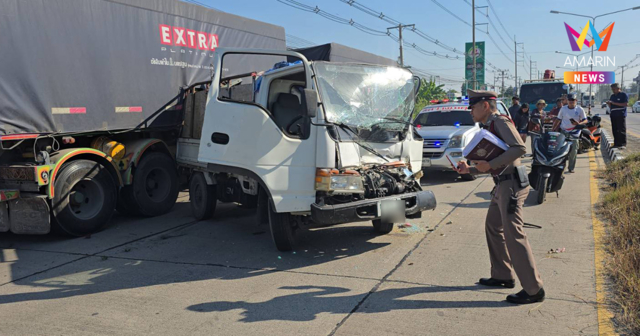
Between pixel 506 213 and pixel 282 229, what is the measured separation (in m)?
2.51

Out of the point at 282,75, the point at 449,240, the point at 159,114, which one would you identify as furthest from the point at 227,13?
the point at 449,240

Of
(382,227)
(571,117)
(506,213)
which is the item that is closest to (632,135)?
(571,117)

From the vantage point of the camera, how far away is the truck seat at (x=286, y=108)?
626 cm

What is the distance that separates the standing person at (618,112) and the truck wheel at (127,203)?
12.3 metres

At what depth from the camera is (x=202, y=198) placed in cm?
774

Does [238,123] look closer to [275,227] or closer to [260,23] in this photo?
[275,227]

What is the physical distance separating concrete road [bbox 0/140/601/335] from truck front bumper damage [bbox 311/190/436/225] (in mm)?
489

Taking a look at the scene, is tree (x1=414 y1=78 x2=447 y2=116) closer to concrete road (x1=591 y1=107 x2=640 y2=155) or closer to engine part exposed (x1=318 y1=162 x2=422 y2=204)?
concrete road (x1=591 y1=107 x2=640 y2=155)

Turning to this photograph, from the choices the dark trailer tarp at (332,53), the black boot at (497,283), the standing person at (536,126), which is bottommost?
the black boot at (497,283)

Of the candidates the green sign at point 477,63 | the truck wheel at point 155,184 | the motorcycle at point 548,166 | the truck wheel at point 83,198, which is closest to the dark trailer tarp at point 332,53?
the truck wheel at point 155,184

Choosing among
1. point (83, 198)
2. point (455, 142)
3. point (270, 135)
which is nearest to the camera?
point (270, 135)

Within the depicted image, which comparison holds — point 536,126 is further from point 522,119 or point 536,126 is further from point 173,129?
point 173,129

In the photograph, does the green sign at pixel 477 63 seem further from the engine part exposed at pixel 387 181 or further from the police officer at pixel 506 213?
the police officer at pixel 506 213

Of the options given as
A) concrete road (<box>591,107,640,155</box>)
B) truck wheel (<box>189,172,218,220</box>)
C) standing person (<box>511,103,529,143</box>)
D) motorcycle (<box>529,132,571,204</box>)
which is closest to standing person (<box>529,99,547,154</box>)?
motorcycle (<box>529,132,571,204</box>)
